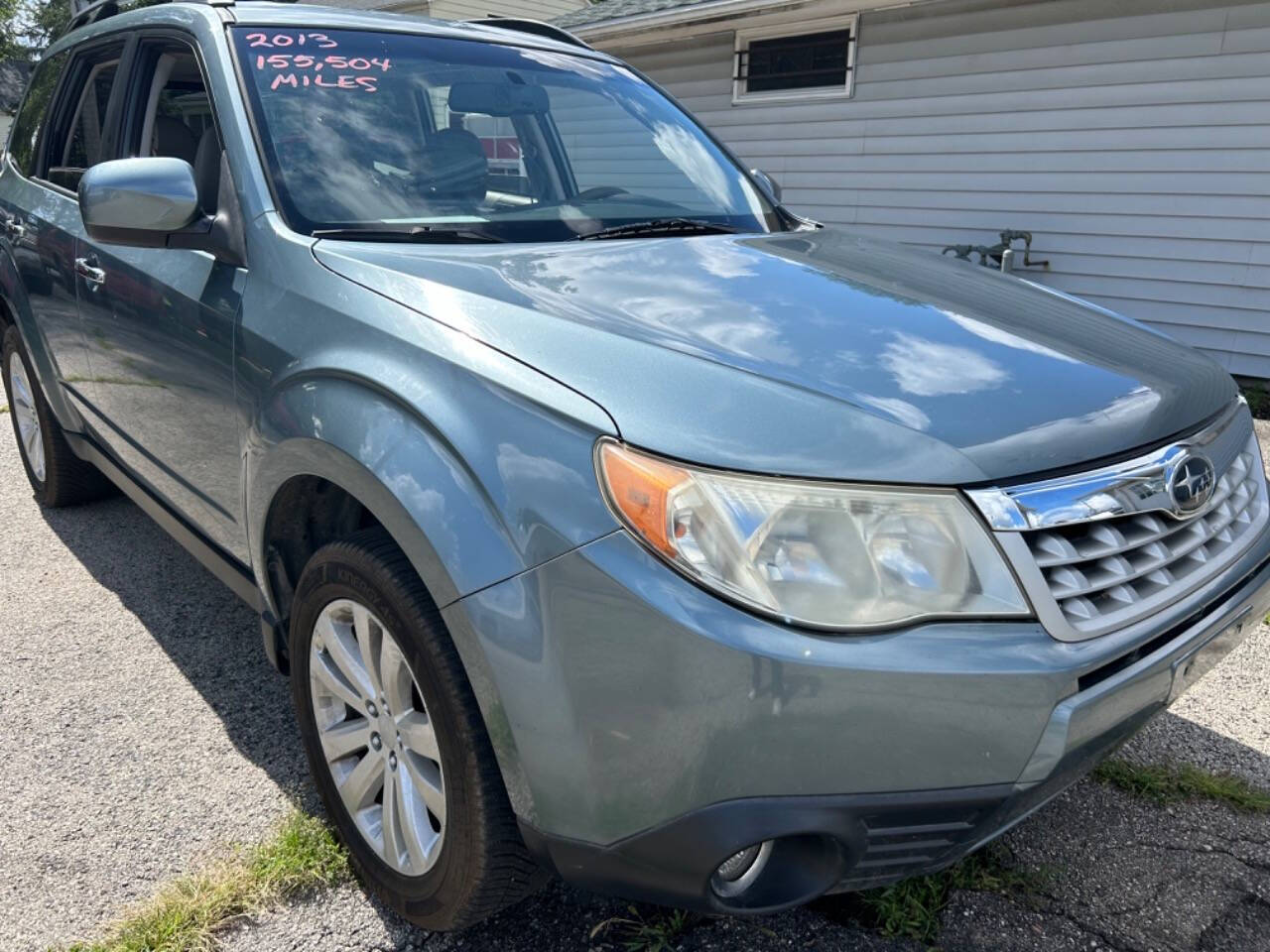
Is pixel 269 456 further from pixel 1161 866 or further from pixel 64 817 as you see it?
pixel 1161 866

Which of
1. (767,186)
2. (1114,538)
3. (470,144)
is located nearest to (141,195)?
(470,144)

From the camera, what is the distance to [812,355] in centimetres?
171

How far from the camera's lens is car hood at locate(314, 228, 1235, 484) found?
150cm

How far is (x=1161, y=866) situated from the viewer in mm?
2203

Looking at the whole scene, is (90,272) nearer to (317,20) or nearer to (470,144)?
(317,20)

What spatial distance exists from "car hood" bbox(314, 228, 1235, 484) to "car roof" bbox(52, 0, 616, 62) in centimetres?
98

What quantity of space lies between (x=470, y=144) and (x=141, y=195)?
836 millimetres

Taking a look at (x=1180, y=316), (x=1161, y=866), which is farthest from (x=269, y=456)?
(x=1180, y=316)

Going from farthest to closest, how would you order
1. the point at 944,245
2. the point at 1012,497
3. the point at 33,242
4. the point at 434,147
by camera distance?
the point at 944,245, the point at 33,242, the point at 434,147, the point at 1012,497

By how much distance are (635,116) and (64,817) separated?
2572mm

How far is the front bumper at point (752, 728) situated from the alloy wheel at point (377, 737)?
314 mm

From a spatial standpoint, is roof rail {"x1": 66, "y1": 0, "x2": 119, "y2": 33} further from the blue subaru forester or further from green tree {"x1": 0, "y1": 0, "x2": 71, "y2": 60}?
green tree {"x1": 0, "y1": 0, "x2": 71, "y2": 60}

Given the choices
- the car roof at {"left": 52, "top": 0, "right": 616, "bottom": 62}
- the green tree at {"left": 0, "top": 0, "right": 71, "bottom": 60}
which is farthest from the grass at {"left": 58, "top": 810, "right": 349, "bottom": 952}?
the green tree at {"left": 0, "top": 0, "right": 71, "bottom": 60}

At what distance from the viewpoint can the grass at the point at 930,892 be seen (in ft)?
6.60
